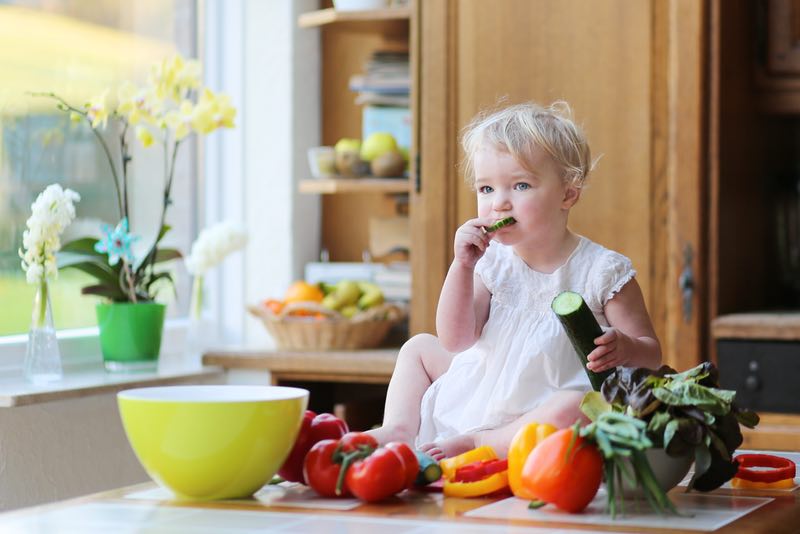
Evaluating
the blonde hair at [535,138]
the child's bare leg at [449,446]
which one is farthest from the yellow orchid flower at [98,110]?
the child's bare leg at [449,446]

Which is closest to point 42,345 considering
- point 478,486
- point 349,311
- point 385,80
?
point 349,311

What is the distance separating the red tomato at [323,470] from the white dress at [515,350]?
298mm

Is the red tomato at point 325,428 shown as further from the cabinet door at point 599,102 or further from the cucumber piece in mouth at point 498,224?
the cabinet door at point 599,102

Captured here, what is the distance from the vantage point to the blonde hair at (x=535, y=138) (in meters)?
1.48

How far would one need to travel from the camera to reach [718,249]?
8.84 ft

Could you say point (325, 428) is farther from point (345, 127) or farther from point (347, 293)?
point (345, 127)

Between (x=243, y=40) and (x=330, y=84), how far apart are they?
0.26 metres

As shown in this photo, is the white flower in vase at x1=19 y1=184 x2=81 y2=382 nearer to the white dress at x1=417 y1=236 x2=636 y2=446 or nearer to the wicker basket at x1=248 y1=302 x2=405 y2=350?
the wicker basket at x1=248 y1=302 x2=405 y2=350

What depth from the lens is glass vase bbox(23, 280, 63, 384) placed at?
2.44 metres

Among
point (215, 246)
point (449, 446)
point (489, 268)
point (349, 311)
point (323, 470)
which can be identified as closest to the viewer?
point (323, 470)

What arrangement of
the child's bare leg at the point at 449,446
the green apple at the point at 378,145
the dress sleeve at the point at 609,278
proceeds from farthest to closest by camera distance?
the green apple at the point at 378,145 < the dress sleeve at the point at 609,278 < the child's bare leg at the point at 449,446

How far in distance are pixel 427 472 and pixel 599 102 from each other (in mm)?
1751

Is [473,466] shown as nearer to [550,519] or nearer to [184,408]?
[550,519]

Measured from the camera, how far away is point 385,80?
10.2 feet
